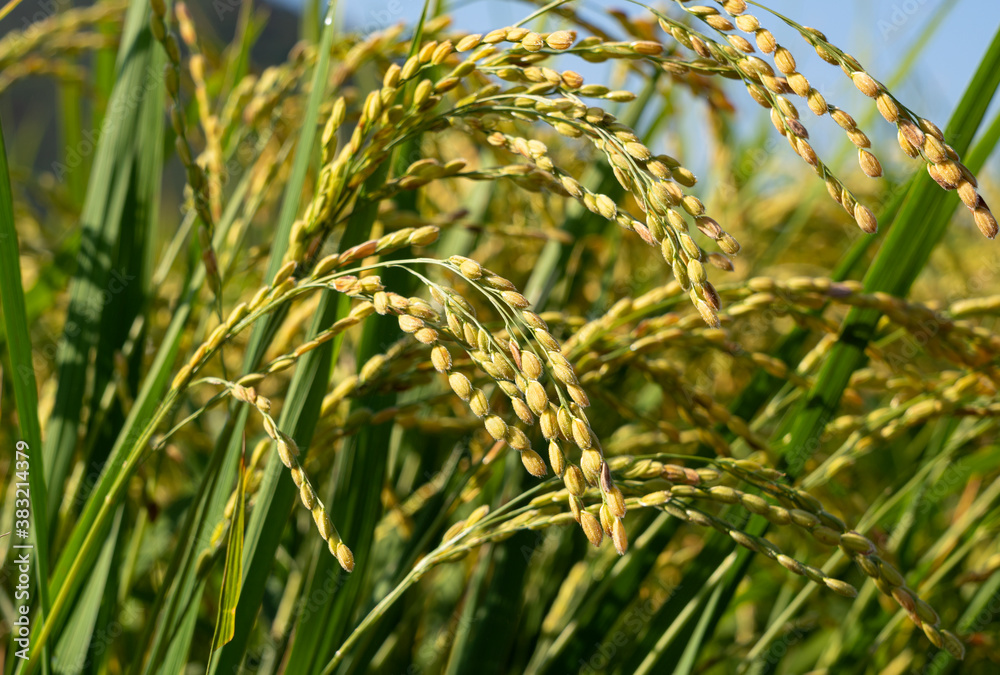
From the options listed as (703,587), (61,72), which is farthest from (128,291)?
(703,587)

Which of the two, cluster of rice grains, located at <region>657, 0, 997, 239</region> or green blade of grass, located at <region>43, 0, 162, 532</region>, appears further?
green blade of grass, located at <region>43, 0, 162, 532</region>

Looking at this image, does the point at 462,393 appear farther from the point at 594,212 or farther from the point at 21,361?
the point at 21,361

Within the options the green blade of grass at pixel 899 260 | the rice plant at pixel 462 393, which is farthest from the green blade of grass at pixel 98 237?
the green blade of grass at pixel 899 260

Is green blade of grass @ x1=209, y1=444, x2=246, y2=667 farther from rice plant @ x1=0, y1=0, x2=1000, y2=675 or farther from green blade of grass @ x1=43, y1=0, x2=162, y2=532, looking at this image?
green blade of grass @ x1=43, y1=0, x2=162, y2=532

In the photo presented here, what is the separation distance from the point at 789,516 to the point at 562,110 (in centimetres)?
41

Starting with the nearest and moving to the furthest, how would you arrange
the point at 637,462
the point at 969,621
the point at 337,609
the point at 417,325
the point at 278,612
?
the point at 417,325
the point at 637,462
the point at 337,609
the point at 969,621
the point at 278,612

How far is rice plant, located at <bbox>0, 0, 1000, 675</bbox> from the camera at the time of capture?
0.59 meters

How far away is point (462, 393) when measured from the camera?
536 mm

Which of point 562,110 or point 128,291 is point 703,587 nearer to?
point 562,110

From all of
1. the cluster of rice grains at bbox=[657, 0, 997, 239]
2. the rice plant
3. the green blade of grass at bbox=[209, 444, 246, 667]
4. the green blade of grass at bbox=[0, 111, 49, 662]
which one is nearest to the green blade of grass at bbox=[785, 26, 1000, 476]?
the rice plant

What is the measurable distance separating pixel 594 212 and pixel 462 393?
0.25m

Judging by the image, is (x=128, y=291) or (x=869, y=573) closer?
(x=869, y=573)

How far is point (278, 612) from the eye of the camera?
45.3 inches

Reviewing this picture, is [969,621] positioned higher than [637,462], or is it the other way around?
[637,462]
